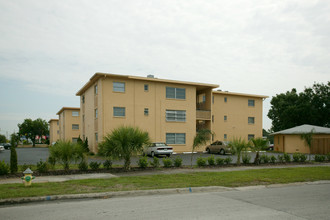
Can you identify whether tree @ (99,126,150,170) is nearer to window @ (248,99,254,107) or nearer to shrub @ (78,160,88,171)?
shrub @ (78,160,88,171)

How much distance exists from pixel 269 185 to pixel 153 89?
69.6 ft

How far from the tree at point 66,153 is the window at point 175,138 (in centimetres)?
1804

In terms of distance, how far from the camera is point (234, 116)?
124 feet

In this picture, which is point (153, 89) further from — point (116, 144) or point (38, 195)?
point (38, 195)

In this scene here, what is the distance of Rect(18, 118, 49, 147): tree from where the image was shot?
260 ft

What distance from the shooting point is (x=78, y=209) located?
23.3ft

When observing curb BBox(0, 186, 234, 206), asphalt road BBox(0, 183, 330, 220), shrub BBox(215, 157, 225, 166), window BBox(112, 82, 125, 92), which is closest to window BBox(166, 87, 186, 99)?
window BBox(112, 82, 125, 92)

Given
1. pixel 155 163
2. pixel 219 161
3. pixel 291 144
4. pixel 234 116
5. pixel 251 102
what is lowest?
pixel 291 144

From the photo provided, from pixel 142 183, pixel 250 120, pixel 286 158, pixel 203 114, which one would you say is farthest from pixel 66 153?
pixel 250 120

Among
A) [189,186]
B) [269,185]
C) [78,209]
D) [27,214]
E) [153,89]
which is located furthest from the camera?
[153,89]

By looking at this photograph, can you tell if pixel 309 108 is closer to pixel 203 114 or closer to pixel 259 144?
pixel 203 114

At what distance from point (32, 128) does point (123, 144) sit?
243 ft

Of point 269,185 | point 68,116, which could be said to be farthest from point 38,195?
point 68,116

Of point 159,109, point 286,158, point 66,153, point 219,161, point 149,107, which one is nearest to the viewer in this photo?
point 66,153
